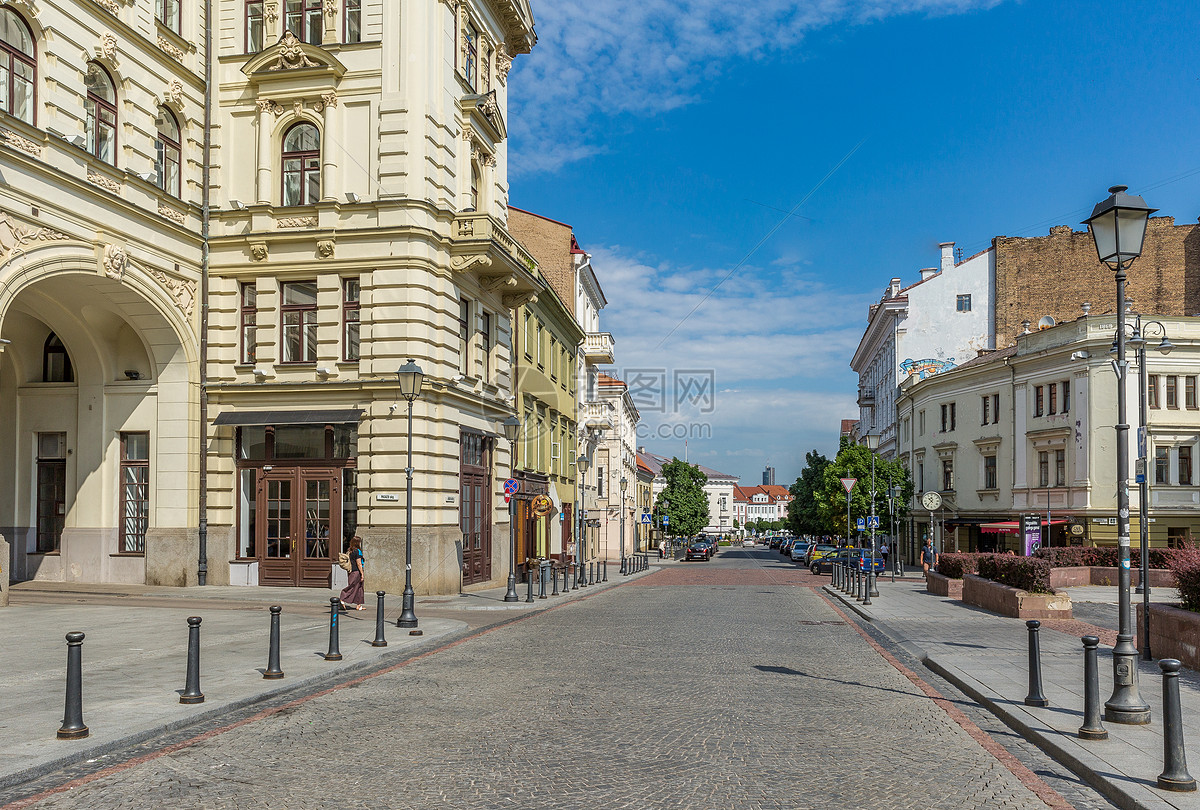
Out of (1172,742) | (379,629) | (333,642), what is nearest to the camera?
(1172,742)

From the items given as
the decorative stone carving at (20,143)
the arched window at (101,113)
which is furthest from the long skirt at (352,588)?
the arched window at (101,113)

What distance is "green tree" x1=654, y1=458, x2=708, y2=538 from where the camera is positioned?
89812mm

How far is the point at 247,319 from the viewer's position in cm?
2547

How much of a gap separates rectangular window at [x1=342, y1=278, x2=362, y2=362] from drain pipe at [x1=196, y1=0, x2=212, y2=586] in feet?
11.9

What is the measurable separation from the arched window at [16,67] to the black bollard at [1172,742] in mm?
20252

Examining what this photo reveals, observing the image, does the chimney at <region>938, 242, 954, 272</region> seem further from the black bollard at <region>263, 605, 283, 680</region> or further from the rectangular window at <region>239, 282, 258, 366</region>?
the black bollard at <region>263, 605, 283, 680</region>

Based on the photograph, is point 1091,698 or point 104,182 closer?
point 1091,698

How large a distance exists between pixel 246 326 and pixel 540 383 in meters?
13.2

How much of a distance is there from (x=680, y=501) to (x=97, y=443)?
228 ft

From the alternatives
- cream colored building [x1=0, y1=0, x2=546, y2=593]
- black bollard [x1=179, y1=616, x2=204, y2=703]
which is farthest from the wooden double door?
black bollard [x1=179, y1=616, x2=204, y2=703]

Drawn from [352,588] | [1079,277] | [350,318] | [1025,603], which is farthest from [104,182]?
[1079,277]

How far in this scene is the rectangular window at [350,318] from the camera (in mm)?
24516

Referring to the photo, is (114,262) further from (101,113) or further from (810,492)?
(810,492)

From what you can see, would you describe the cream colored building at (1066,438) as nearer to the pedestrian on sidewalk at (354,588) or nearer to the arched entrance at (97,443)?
the pedestrian on sidewalk at (354,588)
